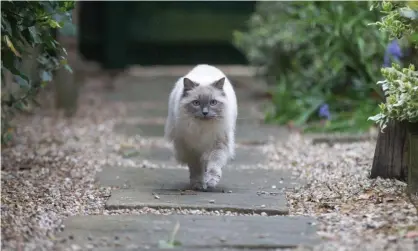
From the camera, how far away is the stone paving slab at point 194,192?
4.12 metres

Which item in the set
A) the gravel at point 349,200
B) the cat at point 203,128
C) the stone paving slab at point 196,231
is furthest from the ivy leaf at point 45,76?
the gravel at point 349,200

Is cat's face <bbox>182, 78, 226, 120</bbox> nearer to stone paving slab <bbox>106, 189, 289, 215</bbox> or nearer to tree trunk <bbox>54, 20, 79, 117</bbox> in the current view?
stone paving slab <bbox>106, 189, 289, 215</bbox>

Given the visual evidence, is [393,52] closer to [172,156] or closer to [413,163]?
[172,156]

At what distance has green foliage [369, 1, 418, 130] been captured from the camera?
160 inches

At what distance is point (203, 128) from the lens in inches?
183

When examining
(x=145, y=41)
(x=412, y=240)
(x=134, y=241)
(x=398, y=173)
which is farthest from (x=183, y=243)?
(x=145, y=41)

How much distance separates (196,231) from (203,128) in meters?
1.14

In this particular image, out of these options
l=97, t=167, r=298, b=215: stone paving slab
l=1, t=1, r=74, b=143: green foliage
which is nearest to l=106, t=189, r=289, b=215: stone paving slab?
l=97, t=167, r=298, b=215: stone paving slab

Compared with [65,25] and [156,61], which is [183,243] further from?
[156,61]

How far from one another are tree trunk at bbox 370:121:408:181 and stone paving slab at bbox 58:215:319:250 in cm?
106

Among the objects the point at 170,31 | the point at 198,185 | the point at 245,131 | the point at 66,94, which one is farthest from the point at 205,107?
the point at 170,31

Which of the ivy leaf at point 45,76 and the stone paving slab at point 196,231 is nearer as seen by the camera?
the stone paving slab at point 196,231

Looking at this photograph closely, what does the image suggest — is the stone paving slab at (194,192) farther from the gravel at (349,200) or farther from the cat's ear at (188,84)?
the cat's ear at (188,84)

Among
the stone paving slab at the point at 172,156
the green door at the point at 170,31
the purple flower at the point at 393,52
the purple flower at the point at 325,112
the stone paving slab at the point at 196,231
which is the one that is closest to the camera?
the stone paving slab at the point at 196,231
